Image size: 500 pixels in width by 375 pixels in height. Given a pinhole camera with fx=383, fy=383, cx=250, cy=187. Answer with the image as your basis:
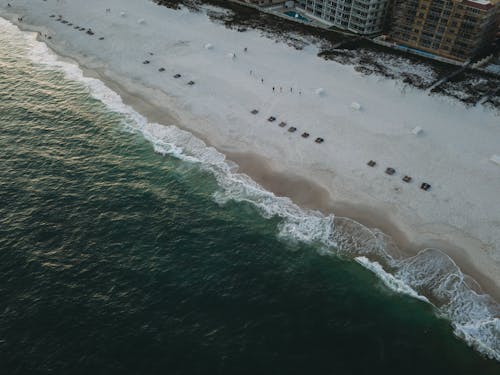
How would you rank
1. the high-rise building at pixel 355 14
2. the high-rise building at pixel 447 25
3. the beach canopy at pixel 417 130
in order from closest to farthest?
the beach canopy at pixel 417 130, the high-rise building at pixel 447 25, the high-rise building at pixel 355 14

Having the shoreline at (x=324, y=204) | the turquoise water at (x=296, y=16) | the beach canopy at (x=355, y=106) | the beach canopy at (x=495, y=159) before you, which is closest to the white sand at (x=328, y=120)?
the shoreline at (x=324, y=204)

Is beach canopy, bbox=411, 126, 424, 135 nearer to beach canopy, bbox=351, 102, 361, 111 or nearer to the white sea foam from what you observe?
beach canopy, bbox=351, 102, 361, 111

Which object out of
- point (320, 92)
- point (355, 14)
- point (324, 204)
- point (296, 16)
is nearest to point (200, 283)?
point (324, 204)

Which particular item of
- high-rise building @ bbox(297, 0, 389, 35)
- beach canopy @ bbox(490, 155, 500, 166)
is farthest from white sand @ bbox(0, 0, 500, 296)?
high-rise building @ bbox(297, 0, 389, 35)

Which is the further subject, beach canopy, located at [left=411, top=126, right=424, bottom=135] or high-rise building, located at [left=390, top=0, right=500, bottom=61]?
high-rise building, located at [left=390, top=0, right=500, bottom=61]

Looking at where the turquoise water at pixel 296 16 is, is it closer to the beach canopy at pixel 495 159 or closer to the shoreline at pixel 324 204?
the shoreline at pixel 324 204

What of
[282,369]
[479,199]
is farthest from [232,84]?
[282,369]
